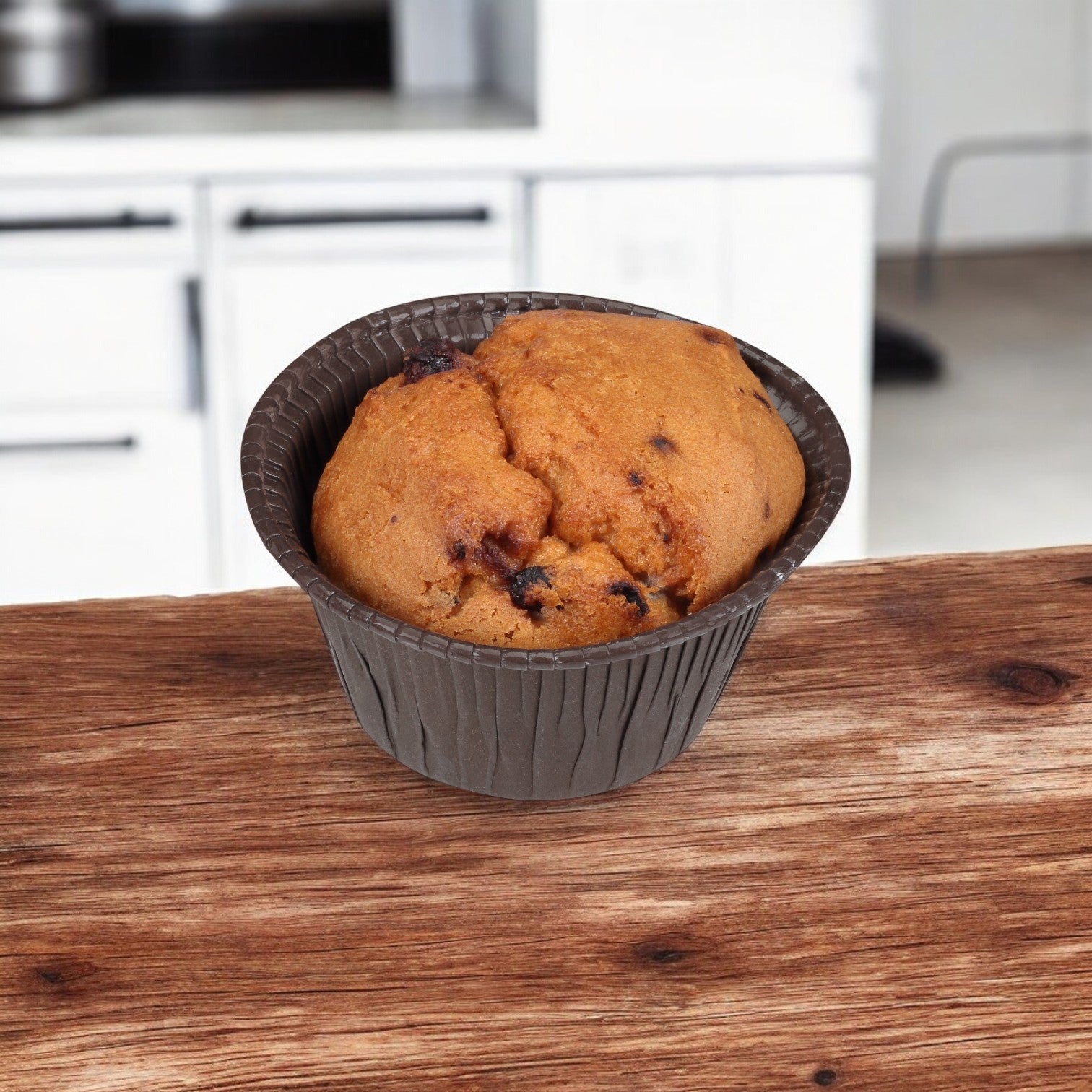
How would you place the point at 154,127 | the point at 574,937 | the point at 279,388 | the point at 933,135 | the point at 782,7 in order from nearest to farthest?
the point at 574,937 < the point at 279,388 < the point at 782,7 < the point at 154,127 < the point at 933,135

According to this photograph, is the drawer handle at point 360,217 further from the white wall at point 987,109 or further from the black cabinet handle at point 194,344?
the white wall at point 987,109

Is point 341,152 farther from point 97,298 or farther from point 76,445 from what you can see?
point 76,445

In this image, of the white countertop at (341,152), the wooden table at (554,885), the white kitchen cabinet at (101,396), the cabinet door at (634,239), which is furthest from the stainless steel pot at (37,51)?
the wooden table at (554,885)

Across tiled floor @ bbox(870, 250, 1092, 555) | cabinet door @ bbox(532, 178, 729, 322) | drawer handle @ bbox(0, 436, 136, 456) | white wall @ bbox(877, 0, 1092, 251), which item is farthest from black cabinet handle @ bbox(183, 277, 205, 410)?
white wall @ bbox(877, 0, 1092, 251)

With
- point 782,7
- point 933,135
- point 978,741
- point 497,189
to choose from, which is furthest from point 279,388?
point 933,135

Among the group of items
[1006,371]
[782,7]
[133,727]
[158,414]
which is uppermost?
[782,7]

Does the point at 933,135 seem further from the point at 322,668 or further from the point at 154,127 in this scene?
the point at 322,668
